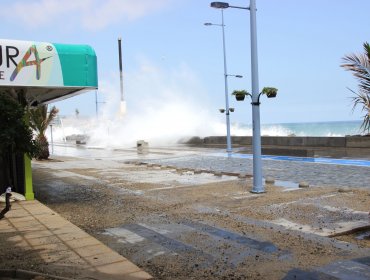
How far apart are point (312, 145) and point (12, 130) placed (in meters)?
23.9

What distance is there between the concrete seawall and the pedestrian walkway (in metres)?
15.8

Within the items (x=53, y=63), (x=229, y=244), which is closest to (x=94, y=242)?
(x=229, y=244)

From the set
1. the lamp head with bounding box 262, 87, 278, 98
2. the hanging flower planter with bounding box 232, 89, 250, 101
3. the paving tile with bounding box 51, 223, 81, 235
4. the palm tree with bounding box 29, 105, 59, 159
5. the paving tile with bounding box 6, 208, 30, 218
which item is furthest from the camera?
the palm tree with bounding box 29, 105, 59, 159

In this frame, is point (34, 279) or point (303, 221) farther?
point (303, 221)

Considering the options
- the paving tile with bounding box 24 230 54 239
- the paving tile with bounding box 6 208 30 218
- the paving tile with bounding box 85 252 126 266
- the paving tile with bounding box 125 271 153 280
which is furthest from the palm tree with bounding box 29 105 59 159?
the paving tile with bounding box 125 271 153 280

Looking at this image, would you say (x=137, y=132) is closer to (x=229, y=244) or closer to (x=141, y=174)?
(x=141, y=174)

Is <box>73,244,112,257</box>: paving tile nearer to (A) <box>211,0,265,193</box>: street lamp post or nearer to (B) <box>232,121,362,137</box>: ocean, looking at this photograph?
(A) <box>211,0,265,193</box>: street lamp post

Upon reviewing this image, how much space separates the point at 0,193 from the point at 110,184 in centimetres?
341

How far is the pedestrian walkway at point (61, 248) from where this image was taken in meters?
4.86

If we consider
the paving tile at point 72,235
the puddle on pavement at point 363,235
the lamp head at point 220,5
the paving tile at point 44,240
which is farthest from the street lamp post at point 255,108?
the paving tile at point 44,240

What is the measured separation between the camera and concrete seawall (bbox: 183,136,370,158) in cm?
2178

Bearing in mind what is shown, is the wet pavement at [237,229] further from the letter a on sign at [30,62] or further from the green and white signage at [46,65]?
the letter a on sign at [30,62]

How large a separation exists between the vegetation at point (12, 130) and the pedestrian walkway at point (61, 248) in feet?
Answer: 4.01

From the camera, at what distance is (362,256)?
533 centimetres
